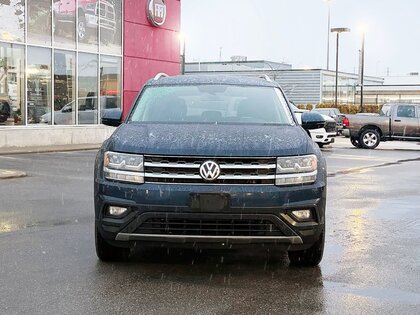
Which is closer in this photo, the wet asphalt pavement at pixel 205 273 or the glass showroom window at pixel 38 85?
the wet asphalt pavement at pixel 205 273

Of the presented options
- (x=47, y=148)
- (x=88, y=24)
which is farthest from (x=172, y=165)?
(x=88, y=24)

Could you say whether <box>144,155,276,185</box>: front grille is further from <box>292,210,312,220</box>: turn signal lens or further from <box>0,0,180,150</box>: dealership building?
<box>0,0,180,150</box>: dealership building

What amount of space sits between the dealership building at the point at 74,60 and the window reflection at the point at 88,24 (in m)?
0.04

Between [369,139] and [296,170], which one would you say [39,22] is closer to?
[369,139]

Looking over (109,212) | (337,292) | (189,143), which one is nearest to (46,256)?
(109,212)

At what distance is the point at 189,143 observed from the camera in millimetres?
5219

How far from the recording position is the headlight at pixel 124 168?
516 cm

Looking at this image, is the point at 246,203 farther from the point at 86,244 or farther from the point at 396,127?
the point at 396,127

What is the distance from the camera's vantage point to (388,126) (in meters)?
25.0

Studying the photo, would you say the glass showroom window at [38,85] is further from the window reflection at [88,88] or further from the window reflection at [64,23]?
the window reflection at [88,88]

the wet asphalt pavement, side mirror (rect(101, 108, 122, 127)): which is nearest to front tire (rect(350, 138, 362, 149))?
the wet asphalt pavement

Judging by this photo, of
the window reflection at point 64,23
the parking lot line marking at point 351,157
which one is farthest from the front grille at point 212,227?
the window reflection at point 64,23

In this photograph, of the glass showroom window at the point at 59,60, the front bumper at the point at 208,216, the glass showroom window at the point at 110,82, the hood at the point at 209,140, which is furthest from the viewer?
the glass showroom window at the point at 110,82

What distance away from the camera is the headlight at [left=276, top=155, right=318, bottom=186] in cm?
514
